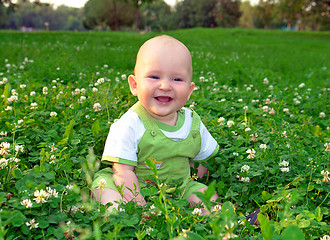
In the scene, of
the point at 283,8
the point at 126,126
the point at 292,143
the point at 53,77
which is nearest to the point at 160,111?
the point at 126,126

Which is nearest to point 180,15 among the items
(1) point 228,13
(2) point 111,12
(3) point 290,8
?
(1) point 228,13

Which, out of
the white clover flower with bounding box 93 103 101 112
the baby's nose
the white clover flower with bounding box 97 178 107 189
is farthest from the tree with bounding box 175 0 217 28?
the white clover flower with bounding box 97 178 107 189

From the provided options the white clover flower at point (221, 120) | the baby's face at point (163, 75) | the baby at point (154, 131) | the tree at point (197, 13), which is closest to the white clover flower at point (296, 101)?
the white clover flower at point (221, 120)

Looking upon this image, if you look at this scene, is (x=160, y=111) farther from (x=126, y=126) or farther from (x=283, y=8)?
(x=283, y=8)

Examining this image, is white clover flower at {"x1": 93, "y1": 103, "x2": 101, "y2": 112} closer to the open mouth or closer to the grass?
the grass

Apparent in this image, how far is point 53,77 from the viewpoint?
607cm

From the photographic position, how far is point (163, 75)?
280 cm

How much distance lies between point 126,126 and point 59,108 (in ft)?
4.76

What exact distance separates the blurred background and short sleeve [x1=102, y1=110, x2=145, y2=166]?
37311 mm

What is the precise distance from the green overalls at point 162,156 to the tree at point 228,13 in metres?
75.9

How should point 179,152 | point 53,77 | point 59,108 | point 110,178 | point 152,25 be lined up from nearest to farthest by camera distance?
point 110,178 → point 179,152 → point 59,108 → point 53,77 → point 152,25

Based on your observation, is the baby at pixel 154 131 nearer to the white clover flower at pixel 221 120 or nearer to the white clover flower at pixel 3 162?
the white clover flower at pixel 3 162

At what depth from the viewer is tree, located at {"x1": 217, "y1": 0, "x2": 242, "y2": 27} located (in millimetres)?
75375

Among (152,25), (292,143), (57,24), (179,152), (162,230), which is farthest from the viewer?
(57,24)
